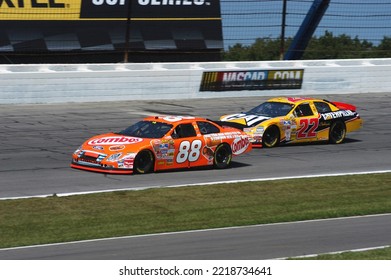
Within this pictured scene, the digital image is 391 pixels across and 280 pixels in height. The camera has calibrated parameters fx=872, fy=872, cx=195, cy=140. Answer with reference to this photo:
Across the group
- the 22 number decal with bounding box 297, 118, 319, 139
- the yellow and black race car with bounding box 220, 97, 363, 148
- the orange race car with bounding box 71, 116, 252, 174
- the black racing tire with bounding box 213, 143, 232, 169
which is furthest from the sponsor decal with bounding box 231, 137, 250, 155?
the 22 number decal with bounding box 297, 118, 319, 139

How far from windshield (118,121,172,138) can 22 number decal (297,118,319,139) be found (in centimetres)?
511

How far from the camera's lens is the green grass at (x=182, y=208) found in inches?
502

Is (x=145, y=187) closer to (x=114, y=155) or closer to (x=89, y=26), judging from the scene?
(x=114, y=155)

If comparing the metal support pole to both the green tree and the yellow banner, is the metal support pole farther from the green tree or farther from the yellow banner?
the yellow banner

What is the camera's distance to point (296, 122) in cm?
2209

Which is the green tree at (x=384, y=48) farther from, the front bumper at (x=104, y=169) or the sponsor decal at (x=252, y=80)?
the front bumper at (x=104, y=169)

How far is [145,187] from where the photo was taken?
53.3 feet

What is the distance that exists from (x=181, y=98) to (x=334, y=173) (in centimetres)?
1225

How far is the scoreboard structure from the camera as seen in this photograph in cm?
3222

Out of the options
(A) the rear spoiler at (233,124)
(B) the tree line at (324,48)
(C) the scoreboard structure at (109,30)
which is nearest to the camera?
(A) the rear spoiler at (233,124)

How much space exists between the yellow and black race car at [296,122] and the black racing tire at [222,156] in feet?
7.34

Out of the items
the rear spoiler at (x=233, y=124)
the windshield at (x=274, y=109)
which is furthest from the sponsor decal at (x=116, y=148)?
the windshield at (x=274, y=109)

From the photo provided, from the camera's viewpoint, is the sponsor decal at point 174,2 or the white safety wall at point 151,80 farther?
the sponsor decal at point 174,2

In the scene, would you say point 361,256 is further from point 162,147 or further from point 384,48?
point 384,48
